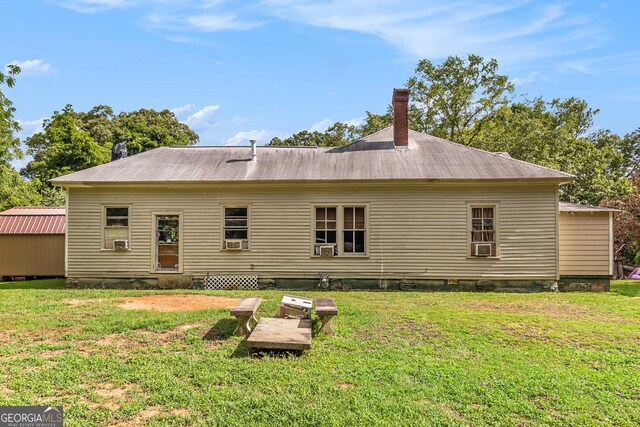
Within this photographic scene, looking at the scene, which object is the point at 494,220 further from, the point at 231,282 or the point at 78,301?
the point at 78,301

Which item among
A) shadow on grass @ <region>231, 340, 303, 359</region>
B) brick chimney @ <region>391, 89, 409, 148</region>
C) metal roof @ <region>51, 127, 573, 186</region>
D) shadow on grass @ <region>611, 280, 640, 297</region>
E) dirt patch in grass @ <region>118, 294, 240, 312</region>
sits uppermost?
brick chimney @ <region>391, 89, 409, 148</region>

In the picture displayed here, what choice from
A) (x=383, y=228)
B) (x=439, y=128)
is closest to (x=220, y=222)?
(x=383, y=228)

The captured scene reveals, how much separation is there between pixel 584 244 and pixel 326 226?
7.73 m

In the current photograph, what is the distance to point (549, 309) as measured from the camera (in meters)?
8.68

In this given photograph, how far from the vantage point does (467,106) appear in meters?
27.7

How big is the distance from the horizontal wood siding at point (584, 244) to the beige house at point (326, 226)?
1.80 feet

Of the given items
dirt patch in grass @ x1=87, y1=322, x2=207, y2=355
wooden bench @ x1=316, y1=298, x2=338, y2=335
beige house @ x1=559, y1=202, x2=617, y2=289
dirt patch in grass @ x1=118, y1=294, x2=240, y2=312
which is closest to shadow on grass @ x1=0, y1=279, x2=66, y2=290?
dirt patch in grass @ x1=118, y1=294, x2=240, y2=312

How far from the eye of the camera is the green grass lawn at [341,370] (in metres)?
3.77

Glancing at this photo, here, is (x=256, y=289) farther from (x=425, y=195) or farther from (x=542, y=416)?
(x=542, y=416)

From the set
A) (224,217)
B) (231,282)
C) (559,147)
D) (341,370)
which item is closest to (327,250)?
(231,282)

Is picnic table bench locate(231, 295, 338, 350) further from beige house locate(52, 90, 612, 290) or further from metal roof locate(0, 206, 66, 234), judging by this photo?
metal roof locate(0, 206, 66, 234)

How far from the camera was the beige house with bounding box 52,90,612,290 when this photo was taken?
1159cm

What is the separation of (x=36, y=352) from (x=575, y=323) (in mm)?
8827

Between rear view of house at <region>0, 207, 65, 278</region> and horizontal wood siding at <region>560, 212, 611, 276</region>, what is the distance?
17085 millimetres
